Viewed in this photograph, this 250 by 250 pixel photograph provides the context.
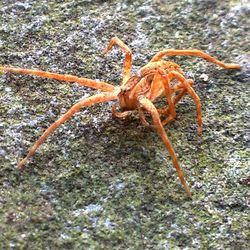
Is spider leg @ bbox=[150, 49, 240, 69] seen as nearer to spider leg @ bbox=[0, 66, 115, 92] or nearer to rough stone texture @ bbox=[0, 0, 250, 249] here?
rough stone texture @ bbox=[0, 0, 250, 249]

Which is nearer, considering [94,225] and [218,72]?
[94,225]

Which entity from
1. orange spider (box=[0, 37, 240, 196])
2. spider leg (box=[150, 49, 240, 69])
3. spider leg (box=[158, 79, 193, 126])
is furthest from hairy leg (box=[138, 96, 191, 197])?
spider leg (box=[150, 49, 240, 69])

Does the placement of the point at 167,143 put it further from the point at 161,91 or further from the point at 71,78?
the point at 71,78

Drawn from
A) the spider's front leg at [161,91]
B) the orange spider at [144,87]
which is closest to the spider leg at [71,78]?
the orange spider at [144,87]

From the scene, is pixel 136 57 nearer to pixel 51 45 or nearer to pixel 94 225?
pixel 51 45

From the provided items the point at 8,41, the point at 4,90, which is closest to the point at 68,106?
the point at 4,90

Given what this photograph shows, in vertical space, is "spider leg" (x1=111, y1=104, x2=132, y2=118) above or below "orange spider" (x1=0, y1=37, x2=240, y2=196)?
below

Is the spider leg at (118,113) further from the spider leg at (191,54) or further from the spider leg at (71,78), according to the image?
the spider leg at (191,54)

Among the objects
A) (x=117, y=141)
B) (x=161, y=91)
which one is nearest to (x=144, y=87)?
(x=161, y=91)
